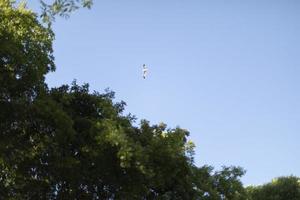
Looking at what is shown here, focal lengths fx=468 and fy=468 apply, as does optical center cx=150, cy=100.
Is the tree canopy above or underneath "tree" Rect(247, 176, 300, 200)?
underneath

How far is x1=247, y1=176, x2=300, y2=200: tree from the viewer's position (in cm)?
5388

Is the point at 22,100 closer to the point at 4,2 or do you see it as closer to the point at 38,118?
the point at 38,118

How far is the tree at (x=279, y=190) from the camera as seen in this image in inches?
2121

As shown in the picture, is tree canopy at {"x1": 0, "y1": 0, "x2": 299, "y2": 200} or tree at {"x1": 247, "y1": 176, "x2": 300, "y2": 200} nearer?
tree canopy at {"x1": 0, "y1": 0, "x2": 299, "y2": 200}

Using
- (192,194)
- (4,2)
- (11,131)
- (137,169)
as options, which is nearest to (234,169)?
(192,194)

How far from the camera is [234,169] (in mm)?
33750

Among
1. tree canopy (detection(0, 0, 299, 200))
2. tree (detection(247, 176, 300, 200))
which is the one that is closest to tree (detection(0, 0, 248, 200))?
tree canopy (detection(0, 0, 299, 200))

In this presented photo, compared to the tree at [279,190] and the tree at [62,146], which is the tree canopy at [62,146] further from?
the tree at [279,190]

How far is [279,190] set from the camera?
5431cm

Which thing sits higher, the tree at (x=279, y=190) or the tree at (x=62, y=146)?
the tree at (x=279, y=190)

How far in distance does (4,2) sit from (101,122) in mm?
10293

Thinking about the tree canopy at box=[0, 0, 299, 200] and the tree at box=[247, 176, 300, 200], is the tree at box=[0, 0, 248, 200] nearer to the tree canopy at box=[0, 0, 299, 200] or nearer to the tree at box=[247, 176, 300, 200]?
the tree canopy at box=[0, 0, 299, 200]

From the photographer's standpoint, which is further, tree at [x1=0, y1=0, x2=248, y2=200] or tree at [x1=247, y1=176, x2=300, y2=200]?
tree at [x1=247, y1=176, x2=300, y2=200]

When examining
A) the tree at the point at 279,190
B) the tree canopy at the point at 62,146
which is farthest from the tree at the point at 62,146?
the tree at the point at 279,190
